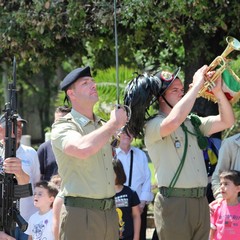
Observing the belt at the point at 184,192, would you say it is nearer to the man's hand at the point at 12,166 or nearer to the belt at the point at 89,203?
the belt at the point at 89,203

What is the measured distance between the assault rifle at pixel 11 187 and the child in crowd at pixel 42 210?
1.53 m

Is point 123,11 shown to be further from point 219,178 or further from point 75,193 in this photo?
point 75,193

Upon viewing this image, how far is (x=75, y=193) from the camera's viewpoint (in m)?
5.18

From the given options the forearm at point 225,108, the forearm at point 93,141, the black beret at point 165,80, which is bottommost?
the forearm at point 93,141

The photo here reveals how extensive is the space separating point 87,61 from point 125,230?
17.2 feet

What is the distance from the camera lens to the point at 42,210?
23.9 feet

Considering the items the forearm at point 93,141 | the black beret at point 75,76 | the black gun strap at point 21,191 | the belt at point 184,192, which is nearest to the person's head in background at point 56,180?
the black gun strap at point 21,191

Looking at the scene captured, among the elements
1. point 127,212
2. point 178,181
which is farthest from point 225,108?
point 127,212

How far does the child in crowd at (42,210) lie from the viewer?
7.17 metres

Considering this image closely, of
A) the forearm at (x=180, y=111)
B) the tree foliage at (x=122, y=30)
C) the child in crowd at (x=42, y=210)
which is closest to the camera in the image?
the forearm at (x=180, y=111)

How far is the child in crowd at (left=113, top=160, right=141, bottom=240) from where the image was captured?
7633mm

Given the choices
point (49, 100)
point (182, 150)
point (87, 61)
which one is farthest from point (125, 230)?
point (49, 100)

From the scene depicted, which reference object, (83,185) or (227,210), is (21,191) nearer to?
(83,185)

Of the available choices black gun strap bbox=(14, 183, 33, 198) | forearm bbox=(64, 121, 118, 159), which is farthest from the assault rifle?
forearm bbox=(64, 121, 118, 159)
